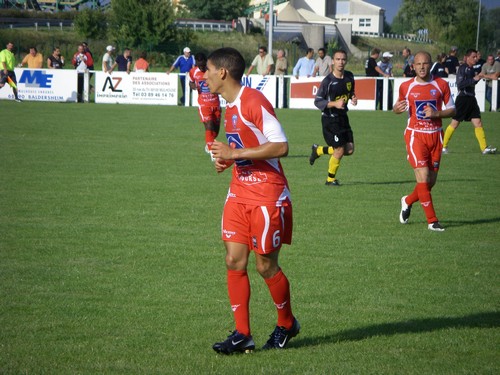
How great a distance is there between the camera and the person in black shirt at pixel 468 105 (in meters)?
19.2

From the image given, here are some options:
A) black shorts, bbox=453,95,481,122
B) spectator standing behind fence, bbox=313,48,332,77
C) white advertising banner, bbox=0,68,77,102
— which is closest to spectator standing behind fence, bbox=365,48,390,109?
spectator standing behind fence, bbox=313,48,332,77

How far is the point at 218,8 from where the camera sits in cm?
11206

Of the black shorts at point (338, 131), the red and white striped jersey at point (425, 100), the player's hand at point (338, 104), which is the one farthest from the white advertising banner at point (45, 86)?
the red and white striped jersey at point (425, 100)

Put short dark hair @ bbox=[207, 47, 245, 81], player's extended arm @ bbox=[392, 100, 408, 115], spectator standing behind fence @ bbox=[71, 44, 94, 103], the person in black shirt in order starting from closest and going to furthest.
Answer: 1. short dark hair @ bbox=[207, 47, 245, 81]
2. player's extended arm @ bbox=[392, 100, 408, 115]
3. the person in black shirt
4. spectator standing behind fence @ bbox=[71, 44, 94, 103]

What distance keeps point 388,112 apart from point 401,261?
23561 millimetres

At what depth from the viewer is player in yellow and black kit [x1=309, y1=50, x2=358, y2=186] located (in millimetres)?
13766

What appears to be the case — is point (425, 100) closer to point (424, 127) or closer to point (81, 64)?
point (424, 127)

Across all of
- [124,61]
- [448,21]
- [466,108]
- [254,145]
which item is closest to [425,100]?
[254,145]

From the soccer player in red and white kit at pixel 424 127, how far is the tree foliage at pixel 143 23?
54.5 m

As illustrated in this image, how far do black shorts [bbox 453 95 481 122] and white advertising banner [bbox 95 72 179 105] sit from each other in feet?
51.5

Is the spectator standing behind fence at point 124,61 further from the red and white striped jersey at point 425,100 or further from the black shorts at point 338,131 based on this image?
the red and white striped jersey at point 425,100

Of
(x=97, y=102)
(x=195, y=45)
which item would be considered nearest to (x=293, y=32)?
(x=195, y=45)

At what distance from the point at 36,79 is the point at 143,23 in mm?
32722

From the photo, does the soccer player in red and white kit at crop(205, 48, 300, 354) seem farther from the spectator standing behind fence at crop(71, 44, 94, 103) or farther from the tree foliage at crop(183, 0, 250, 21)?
the tree foliage at crop(183, 0, 250, 21)
